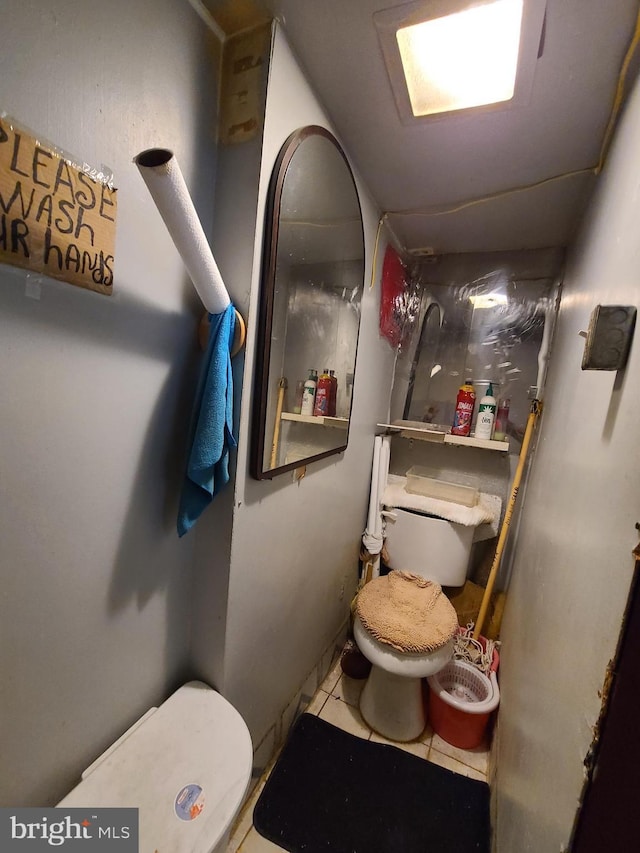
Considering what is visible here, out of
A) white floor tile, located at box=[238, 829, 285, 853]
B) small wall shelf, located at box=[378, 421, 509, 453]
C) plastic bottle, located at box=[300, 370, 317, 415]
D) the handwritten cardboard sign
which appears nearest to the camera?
the handwritten cardboard sign

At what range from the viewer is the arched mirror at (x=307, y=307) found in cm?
81

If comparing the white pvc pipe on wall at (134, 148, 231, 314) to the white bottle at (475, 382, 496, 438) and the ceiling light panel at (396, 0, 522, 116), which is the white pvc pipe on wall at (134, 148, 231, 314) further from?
the white bottle at (475, 382, 496, 438)

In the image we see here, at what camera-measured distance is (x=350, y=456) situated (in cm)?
146

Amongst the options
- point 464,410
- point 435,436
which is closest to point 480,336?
point 464,410

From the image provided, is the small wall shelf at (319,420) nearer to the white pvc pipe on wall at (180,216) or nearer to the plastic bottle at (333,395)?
the plastic bottle at (333,395)

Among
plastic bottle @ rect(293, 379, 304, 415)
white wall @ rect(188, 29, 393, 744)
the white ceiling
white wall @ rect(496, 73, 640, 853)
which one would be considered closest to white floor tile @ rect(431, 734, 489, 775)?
white wall @ rect(496, 73, 640, 853)

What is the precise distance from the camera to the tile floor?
96cm

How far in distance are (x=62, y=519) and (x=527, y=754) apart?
43.8 inches

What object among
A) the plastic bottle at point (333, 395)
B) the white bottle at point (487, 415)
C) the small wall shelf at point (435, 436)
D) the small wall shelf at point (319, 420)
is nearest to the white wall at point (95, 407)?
the small wall shelf at point (319, 420)

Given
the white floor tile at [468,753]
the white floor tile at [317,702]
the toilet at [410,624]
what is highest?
the toilet at [410,624]

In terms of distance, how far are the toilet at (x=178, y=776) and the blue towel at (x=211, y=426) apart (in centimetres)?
46

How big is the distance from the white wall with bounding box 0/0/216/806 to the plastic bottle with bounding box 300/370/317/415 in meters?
0.38

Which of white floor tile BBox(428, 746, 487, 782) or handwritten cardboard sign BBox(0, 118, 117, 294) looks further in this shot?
white floor tile BBox(428, 746, 487, 782)

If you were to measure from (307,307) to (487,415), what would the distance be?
3.42 feet
